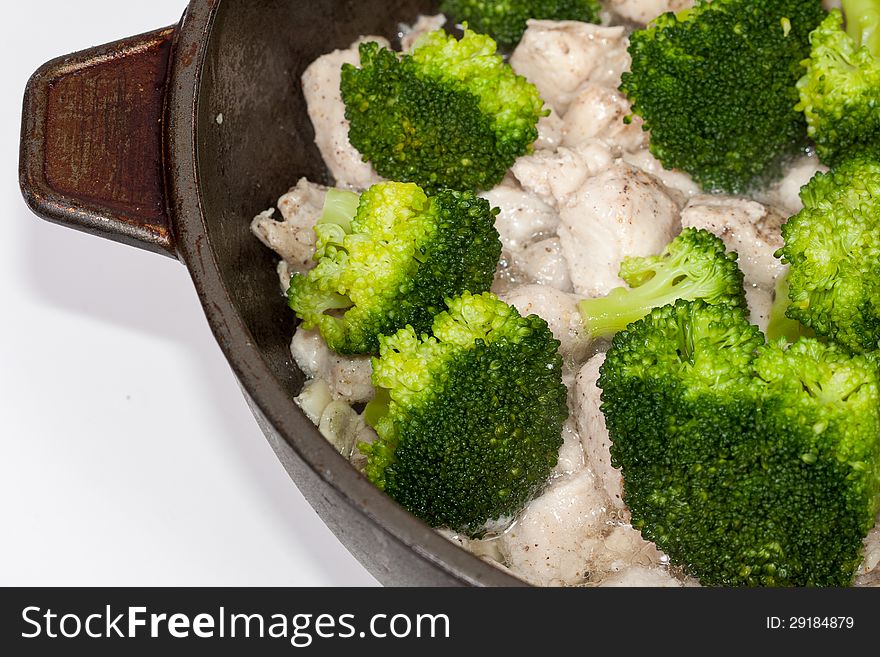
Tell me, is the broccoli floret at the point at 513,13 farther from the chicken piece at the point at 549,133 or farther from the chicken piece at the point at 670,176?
the chicken piece at the point at 670,176

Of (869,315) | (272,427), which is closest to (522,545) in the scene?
(272,427)

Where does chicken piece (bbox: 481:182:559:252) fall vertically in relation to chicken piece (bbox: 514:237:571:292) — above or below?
above

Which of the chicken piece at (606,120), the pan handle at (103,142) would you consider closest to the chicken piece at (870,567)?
the chicken piece at (606,120)

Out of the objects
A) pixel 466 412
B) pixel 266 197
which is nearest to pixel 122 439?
pixel 266 197

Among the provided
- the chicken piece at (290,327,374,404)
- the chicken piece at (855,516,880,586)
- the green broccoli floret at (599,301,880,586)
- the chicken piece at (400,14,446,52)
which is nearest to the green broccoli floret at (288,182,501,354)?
the chicken piece at (290,327,374,404)

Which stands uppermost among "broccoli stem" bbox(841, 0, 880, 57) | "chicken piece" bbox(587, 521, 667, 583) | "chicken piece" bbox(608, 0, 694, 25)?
"chicken piece" bbox(608, 0, 694, 25)

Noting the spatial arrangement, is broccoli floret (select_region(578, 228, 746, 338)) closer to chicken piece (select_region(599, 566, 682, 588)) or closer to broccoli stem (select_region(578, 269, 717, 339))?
broccoli stem (select_region(578, 269, 717, 339))
